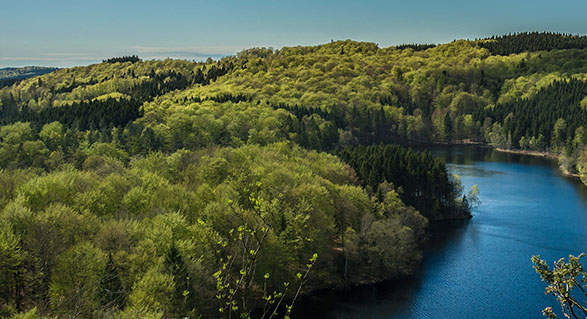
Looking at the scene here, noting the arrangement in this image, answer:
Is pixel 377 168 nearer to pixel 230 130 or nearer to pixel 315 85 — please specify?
pixel 230 130

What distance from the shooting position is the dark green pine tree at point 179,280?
34406 mm

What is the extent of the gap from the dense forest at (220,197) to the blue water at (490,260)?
305 cm

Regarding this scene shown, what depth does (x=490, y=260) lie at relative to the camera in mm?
58375

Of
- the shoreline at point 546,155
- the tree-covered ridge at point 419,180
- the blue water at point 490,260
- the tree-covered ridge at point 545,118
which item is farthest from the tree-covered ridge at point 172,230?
the tree-covered ridge at point 545,118

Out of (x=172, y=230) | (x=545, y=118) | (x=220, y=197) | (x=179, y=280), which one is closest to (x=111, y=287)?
(x=179, y=280)

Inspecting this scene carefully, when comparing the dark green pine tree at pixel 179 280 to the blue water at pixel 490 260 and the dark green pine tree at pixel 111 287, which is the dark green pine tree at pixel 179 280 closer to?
the dark green pine tree at pixel 111 287

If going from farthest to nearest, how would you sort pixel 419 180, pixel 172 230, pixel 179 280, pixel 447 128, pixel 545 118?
1. pixel 447 128
2. pixel 545 118
3. pixel 419 180
4. pixel 172 230
5. pixel 179 280

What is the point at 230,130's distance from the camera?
105 m

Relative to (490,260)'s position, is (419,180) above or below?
above

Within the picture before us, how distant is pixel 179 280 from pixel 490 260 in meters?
39.7

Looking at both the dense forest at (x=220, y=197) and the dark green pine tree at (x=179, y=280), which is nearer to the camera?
the dense forest at (x=220, y=197)

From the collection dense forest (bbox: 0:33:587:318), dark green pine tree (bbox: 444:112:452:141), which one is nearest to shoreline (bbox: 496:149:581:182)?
dense forest (bbox: 0:33:587:318)

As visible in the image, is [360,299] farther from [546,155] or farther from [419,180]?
[546,155]

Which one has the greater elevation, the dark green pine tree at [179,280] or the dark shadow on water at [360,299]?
the dark green pine tree at [179,280]
